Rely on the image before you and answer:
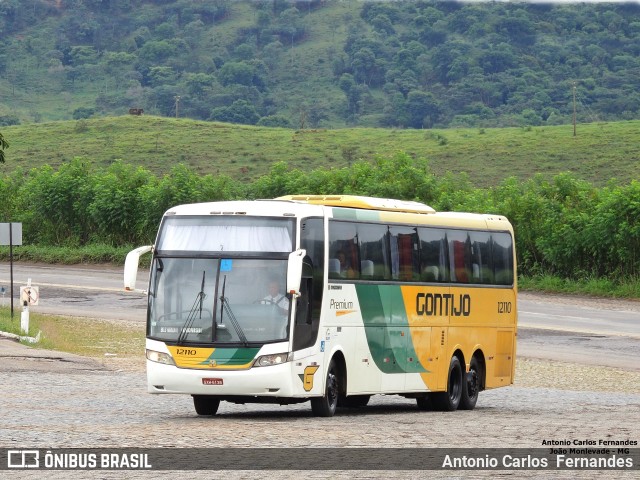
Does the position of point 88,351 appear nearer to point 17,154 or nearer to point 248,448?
point 248,448

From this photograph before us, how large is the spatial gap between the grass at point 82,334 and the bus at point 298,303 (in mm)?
11156

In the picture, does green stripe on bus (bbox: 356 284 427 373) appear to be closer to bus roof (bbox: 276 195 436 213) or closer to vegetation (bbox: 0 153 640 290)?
bus roof (bbox: 276 195 436 213)

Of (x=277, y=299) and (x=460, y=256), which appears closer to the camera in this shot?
(x=277, y=299)

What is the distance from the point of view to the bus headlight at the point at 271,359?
17203mm

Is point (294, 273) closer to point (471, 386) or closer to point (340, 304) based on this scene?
point (340, 304)

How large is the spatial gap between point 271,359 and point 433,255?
512 cm

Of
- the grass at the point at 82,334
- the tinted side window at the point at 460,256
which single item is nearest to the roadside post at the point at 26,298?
the grass at the point at 82,334

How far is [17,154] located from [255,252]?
88.8 m

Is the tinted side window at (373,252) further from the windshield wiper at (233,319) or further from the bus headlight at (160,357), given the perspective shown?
the bus headlight at (160,357)

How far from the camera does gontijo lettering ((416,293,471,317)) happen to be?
20.9 metres

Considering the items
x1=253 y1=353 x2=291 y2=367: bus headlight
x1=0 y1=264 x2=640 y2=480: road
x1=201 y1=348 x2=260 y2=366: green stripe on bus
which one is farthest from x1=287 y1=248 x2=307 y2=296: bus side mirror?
x1=0 y1=264 x2=640 y2=480: road

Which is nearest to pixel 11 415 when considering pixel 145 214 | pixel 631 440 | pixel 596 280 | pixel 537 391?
pixel 631 440

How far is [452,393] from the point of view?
21938 millimetres

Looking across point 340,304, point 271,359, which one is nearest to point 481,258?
point 340,304
